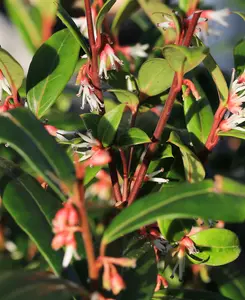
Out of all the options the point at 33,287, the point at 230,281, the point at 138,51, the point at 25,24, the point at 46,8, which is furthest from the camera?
the point at 25,24

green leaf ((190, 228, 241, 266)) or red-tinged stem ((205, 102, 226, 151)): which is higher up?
red-tinged stem ((205, 102, 226, 151))

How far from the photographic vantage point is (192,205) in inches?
29.7

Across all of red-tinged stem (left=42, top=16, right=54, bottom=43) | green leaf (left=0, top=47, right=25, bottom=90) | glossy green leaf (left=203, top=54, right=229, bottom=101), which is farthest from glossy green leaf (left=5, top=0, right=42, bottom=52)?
glossy green leaf (left=203, top=54, right=229, bottom=101)

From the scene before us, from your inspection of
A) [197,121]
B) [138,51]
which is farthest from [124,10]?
[197,121]

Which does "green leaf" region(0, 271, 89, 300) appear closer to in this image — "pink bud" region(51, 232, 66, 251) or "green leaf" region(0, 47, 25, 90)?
"pink bud" region(51, 232, 66, 251)

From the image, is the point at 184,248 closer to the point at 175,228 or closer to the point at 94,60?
the point at 175,228

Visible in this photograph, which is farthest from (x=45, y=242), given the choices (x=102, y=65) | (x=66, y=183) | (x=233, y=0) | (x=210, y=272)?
(x=233, y=0)

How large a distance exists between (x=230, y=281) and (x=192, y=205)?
719 mm

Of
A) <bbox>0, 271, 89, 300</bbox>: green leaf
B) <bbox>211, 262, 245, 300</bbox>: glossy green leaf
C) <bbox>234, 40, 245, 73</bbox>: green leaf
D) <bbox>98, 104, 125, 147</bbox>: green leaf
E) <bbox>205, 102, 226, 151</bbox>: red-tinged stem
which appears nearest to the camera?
<bbox>0, 271, 89, 300</bbox>: green leaf

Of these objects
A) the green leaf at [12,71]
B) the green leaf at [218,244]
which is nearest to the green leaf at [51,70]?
the green leaf at [12,71]

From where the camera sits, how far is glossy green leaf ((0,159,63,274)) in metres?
0.93

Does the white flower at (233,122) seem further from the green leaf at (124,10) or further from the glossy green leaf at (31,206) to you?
the green leaf at (124,10)

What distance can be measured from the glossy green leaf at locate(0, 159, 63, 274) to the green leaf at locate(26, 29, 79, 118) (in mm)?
169

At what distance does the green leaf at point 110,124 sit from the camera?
1.03 metres
